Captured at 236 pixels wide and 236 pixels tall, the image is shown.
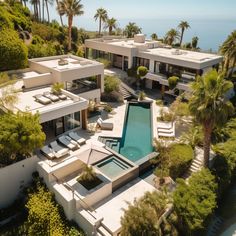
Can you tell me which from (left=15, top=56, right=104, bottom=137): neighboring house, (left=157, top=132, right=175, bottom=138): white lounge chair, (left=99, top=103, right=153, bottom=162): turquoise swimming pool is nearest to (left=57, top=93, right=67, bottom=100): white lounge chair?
(left=15, top=56, right=104, bottom=137): neighboring house

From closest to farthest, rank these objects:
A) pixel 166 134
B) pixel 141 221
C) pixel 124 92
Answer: pixel 141 221 < pixel 166 134 < pixel 124 92

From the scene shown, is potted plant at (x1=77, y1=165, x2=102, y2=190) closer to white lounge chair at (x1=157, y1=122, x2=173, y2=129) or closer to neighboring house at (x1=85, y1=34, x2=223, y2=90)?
white lounge chair at (x1=157, y1=122, x2=173, y2=129)

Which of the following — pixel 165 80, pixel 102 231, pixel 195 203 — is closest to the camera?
pixel 102 231

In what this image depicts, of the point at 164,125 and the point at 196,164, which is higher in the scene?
the point at 164,125

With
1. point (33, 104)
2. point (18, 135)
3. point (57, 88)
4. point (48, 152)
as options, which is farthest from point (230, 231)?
point (57, 88)

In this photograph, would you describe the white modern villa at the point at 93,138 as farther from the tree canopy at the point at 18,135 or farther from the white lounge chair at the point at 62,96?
the tree canopy at the point at 18,135

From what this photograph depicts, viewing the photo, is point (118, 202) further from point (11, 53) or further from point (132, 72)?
point (132, 72)
